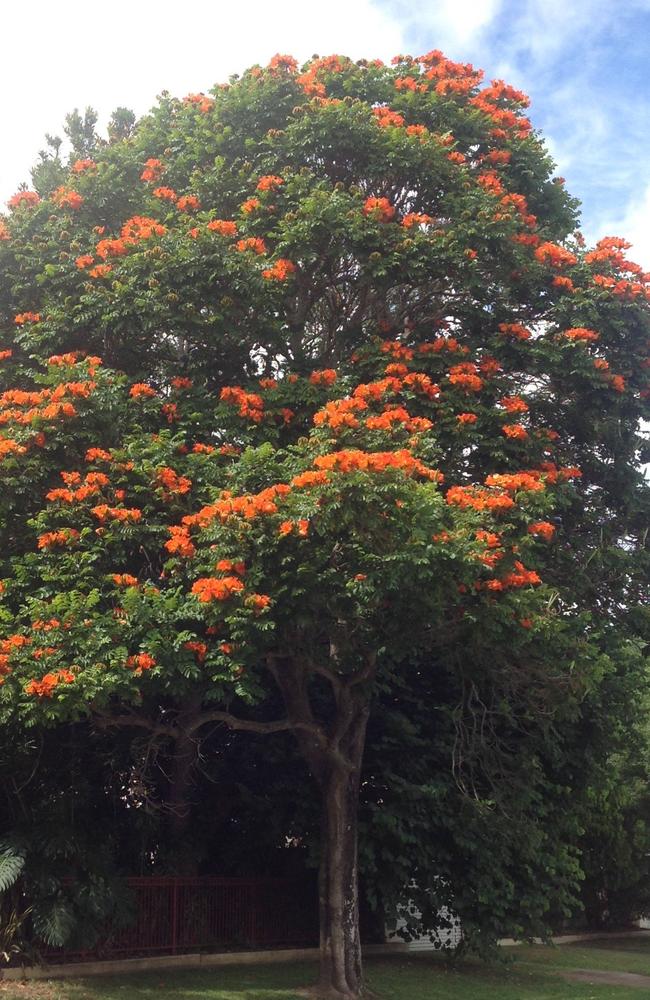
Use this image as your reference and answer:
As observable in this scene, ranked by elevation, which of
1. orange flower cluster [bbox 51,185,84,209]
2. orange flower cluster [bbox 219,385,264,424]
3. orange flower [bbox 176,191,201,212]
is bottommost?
Result: orange flower cluster [bbox 219,385,264,424]

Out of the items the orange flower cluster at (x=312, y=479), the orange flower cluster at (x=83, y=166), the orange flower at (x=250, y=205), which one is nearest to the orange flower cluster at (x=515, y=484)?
the orange flower cluster at (x=312, y=479)

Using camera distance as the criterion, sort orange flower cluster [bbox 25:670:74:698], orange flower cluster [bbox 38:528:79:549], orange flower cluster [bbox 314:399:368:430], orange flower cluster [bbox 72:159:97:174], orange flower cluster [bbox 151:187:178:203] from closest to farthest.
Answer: orange flower cluster [bbox 25:670:74:698] → orange flower cluster [bbox 38:528:79:549] → orange flower cluster [bbox 314:399:368:430] → orange flower cluster [bbox 151:187:178:203] → orange flower cluster [bbox 72:159:97:174]

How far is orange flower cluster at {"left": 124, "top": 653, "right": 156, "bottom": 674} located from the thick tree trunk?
4.09 m

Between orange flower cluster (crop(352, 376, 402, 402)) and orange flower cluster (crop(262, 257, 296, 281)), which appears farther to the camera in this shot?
orange flower cluster (crop(262, 257, 296, 281))

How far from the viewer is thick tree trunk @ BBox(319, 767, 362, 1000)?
37.9 ft

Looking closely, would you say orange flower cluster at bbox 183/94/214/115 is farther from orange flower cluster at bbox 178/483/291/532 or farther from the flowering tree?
orange flower cluster at bbox 178/483/291/532

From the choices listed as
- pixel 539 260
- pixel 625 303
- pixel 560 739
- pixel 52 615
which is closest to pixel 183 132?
pixel 539 260

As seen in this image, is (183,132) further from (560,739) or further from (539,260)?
(560,739)

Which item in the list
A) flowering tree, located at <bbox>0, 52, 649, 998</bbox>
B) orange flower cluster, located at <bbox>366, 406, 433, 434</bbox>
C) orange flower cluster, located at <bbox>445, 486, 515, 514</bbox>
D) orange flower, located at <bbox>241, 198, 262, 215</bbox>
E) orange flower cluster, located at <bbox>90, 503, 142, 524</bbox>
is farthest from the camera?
orange flower, located at <bbox>241, 198, 262, 215</bbox>

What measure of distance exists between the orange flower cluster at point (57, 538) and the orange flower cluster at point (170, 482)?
40.9 inches

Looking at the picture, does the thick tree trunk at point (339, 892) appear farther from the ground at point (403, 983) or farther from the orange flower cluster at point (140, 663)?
the orange flower cluster at point (140, 663)

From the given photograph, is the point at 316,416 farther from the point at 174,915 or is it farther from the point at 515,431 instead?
the point at 174,915

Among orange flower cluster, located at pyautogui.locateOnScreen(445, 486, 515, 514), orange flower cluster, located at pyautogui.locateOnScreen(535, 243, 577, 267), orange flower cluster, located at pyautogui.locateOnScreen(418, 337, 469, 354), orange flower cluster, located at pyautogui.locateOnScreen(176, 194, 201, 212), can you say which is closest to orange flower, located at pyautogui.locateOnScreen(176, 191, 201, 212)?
orange flower cluster, located at pyautogui.locateOnScreen(176, 194, 201, 212)

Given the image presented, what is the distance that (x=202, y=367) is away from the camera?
12.4m
